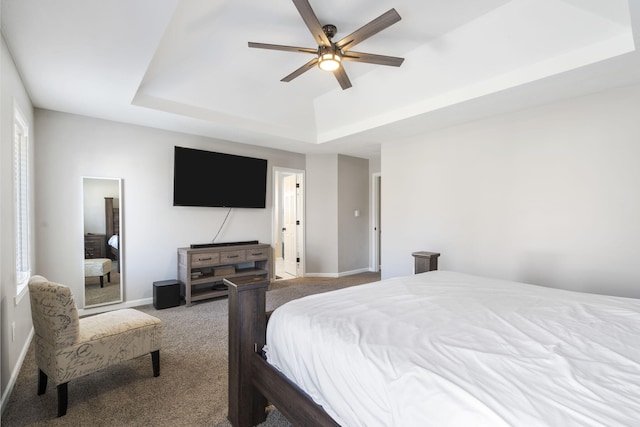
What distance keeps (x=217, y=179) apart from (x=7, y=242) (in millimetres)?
2696

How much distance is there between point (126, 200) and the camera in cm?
401

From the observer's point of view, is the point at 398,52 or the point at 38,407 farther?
the point at 398,52

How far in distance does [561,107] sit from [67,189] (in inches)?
220

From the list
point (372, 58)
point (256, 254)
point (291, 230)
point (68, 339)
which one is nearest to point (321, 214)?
point (291, 230)

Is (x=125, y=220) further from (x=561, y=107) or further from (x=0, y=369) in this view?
(x=561, y=107)

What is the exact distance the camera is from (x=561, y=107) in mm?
3143

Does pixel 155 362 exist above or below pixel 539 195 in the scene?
below

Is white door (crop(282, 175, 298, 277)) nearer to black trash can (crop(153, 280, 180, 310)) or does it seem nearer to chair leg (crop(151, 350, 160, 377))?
black trash can (crop(153, 280, 180, 310))

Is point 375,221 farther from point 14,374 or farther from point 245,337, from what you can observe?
point 14,374

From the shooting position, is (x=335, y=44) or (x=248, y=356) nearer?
(x=248, y=356)

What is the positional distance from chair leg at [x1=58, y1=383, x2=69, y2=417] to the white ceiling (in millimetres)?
2345

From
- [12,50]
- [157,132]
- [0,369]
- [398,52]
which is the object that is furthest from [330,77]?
[0,369]

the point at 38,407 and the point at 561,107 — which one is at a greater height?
the point at 561,107

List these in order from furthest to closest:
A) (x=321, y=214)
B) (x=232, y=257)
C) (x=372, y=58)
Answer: (x=321, y=214), (x=232, y=257), (x=372, y=58)
